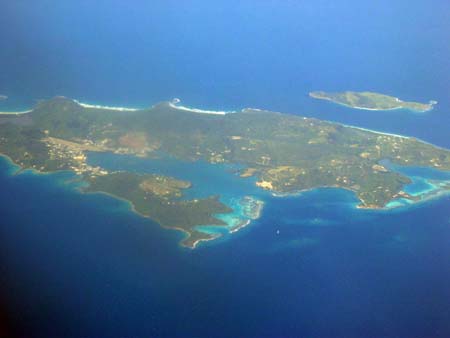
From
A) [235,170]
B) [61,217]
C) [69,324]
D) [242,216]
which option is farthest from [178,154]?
[69,324]

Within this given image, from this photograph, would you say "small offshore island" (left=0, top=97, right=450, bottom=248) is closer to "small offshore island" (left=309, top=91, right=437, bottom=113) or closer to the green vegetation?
the green vegetation

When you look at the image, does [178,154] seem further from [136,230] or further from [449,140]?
[449,140]

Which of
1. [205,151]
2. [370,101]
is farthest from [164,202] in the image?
[370,101]

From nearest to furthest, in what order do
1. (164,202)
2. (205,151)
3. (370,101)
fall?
(164,202) → (205,151) → (370,101)

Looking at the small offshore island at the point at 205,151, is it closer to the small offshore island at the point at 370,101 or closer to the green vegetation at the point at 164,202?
the green vegetation at the point at 164,202

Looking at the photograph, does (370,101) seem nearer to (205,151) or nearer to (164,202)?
(205,151)

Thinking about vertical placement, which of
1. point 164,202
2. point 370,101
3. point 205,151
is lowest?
point 164,202

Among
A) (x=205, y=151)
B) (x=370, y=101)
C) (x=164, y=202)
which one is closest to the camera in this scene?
(x=164, y=202)
